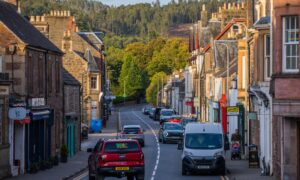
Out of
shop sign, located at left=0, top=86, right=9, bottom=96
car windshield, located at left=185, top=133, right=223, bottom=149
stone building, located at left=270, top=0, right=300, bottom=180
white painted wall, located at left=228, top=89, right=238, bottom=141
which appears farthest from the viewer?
white painted wall, located at left=228, top=89, right=238, bottom=141

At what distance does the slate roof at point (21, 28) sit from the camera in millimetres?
38500

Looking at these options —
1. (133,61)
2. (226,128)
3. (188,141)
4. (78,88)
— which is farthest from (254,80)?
(133,61)

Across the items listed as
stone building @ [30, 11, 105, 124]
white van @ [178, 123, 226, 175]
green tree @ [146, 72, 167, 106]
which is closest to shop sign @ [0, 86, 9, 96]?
white van @ [178, 123, 226, 175]

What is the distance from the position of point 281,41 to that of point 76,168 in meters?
17.7

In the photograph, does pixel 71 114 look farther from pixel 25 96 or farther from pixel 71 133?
pixel 25 96

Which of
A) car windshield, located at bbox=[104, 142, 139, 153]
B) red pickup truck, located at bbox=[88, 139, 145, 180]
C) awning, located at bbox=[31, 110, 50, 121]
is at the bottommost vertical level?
red pickup truck, located at bbox=[88, 139, 145, 180]

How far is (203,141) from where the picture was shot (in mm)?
37875

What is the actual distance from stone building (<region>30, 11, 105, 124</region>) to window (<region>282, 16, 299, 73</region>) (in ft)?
183

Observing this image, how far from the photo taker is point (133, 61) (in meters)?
178

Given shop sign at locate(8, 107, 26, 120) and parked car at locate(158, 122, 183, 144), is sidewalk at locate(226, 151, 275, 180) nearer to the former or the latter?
shop sign at locate(8, 107, 26, 120)

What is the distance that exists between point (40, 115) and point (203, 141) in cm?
828

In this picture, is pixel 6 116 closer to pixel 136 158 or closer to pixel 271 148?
pixel 136 158

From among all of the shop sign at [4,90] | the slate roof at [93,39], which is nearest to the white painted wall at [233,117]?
the shop sign at [4,90]

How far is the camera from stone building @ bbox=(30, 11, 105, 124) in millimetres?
83688
